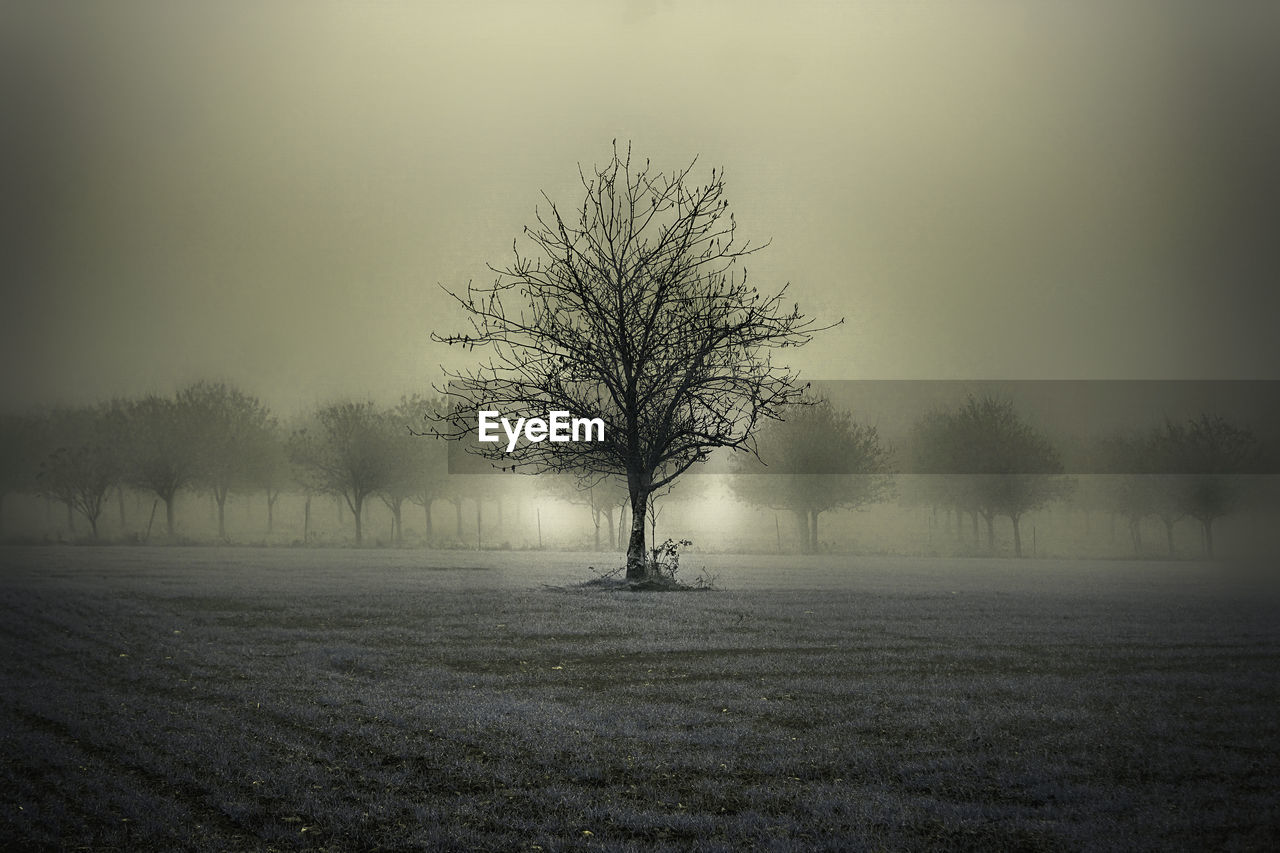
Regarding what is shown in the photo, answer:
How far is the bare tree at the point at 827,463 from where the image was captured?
52.8 meters

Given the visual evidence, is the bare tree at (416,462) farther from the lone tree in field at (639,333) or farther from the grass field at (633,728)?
the grass field at (633,728)

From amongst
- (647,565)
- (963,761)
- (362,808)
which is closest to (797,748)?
(963,761)

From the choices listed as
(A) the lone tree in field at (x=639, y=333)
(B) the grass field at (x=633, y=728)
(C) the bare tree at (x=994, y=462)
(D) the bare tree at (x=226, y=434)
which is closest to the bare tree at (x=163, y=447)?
(D) the bare tree at (x=226, y=434)

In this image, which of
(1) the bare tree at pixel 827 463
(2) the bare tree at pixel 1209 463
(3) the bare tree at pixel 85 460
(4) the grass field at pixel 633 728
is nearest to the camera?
(4) the grass field at pixel 633 728

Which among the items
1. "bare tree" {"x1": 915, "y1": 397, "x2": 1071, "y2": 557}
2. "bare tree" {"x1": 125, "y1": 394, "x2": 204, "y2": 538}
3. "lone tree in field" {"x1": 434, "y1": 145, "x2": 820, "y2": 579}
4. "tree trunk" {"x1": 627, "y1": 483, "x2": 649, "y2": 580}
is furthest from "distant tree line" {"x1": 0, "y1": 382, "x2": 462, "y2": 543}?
"tree trunk" {"x1": 627, "y1": 483, "x2": 649, "y2": 580}

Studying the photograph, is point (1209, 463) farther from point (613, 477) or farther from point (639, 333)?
point (639, 333)

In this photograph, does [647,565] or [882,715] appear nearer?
[882,715]

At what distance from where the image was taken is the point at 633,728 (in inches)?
379

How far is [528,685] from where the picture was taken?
39.3 ft

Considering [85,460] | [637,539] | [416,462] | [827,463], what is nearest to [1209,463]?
[827,463]

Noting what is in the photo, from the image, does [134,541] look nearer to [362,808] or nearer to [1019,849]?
[362,808]

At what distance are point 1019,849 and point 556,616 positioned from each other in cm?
1293

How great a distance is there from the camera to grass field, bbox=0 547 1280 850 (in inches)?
272

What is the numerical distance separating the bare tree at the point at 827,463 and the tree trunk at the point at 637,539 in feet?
95.0
